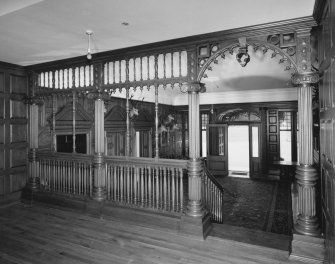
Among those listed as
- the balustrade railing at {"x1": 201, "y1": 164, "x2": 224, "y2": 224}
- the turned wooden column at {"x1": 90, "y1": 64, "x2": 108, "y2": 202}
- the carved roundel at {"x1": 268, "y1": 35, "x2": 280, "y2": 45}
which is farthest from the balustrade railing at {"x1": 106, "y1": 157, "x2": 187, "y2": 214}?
the carved roundel at {"x1": 268, "y1": 35, "x2": 280, "y2": 45}

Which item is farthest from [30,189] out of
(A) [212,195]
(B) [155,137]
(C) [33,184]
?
(A) [212,195]

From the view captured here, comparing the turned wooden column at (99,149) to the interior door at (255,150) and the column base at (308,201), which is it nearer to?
the column base at (308,201)

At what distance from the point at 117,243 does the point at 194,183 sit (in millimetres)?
1284

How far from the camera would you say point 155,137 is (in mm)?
4035

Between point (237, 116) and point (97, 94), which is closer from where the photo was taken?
point (97, 94)

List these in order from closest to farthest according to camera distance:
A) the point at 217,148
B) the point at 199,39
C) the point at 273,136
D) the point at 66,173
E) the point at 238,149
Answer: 1. the point at 199,39
2. the point at 66,173
3. the point at 273,136
4. the point at 217,148
5. the point at 238,149

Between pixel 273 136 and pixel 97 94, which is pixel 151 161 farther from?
pixel 273 136

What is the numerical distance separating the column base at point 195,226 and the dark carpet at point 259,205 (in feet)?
5.92

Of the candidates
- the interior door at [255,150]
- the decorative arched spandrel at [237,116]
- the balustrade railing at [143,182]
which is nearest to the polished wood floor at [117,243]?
the balustrade railing at [143,182]

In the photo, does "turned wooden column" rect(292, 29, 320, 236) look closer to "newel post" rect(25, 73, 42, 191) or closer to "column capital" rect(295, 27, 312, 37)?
"column capital" rect(295, 27, 312, 37)

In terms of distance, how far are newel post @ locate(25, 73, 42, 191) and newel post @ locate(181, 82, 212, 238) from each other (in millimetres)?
3274

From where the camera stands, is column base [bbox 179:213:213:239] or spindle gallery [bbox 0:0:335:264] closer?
spindle gallery [bbox 0:0:335:264]

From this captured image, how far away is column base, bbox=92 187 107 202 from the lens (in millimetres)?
4199

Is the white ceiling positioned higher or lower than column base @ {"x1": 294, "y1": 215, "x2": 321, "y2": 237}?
higher
